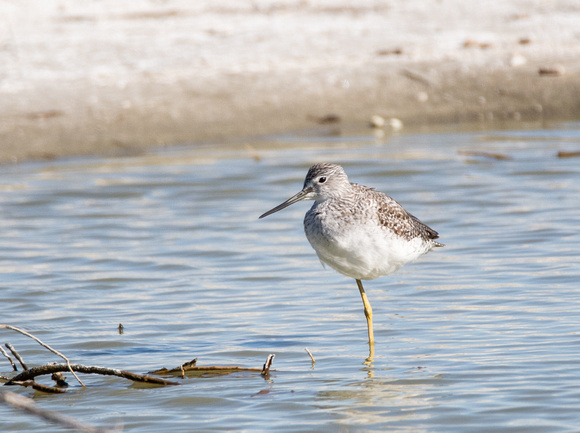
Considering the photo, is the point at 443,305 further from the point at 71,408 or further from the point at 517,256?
the point at 71,408

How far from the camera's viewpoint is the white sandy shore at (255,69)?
44.0 feet

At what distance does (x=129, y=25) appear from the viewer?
15750 millimetres

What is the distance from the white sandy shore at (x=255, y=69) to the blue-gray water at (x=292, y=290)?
26.0 inches

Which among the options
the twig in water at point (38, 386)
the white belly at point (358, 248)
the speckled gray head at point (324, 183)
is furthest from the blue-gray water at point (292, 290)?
the speckled gray head at point (324, 183)

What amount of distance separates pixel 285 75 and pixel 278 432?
9465 mm

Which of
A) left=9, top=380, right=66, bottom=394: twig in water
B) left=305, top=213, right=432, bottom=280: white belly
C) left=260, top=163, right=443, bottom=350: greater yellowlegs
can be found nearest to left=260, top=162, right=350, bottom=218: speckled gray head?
left=260, top=163, right=443, bottom=350: greater yellowlegs

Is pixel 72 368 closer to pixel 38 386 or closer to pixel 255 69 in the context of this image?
pixel 38 386

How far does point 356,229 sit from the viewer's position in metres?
6.48

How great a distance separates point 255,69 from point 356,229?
8.33 meters

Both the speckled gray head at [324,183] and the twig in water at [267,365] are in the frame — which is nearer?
the twig in water at [267,365]

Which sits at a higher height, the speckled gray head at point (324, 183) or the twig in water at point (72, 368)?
the speckled gray head at point (324, 183)

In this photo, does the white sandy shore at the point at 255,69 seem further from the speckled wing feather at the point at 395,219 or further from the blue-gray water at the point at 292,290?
the speckled wing feather at the point at 395,219

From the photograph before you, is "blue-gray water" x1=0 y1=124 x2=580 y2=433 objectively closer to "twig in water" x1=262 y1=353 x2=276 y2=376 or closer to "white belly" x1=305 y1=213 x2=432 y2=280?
"twig in water" x1=262 y1=353 x2=276 y2=376

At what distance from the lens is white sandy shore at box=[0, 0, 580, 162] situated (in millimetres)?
13406
